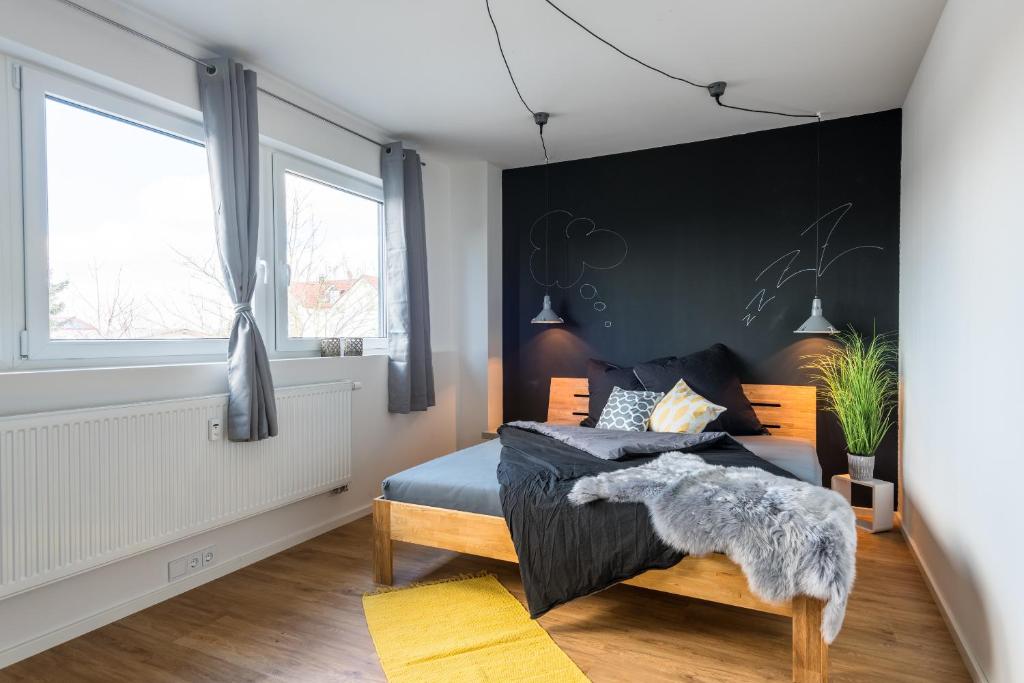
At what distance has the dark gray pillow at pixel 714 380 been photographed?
3.78 metres

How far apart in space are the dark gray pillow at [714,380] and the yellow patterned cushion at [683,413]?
141 mm

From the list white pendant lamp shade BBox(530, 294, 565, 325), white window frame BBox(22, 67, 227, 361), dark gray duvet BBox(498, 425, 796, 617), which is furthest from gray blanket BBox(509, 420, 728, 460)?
white window frame BBox(22, 67, 227, 361)

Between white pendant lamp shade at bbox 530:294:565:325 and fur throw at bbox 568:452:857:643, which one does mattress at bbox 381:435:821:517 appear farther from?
white pendant lamp shade at bbox 530:294:565:325

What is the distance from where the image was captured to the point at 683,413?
352cm

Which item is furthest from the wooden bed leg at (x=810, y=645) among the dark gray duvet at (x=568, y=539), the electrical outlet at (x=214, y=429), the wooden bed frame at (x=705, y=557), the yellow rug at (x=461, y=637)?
the electrical outlet at (x=214, y=429)

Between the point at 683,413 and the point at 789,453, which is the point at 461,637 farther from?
the point at 789,453

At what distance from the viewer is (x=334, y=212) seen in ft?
12.6

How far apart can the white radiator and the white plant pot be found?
3.13m

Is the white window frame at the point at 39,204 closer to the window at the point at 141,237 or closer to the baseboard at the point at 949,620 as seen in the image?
the window at the point at 141,237

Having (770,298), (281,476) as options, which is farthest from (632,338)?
(281,476)

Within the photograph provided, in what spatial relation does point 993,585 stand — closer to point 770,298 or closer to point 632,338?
point 770,298

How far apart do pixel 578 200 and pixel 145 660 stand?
3.82 meters

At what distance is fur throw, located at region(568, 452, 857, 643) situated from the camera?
188 centimetres

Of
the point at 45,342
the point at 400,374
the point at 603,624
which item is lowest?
the point at 603,624
